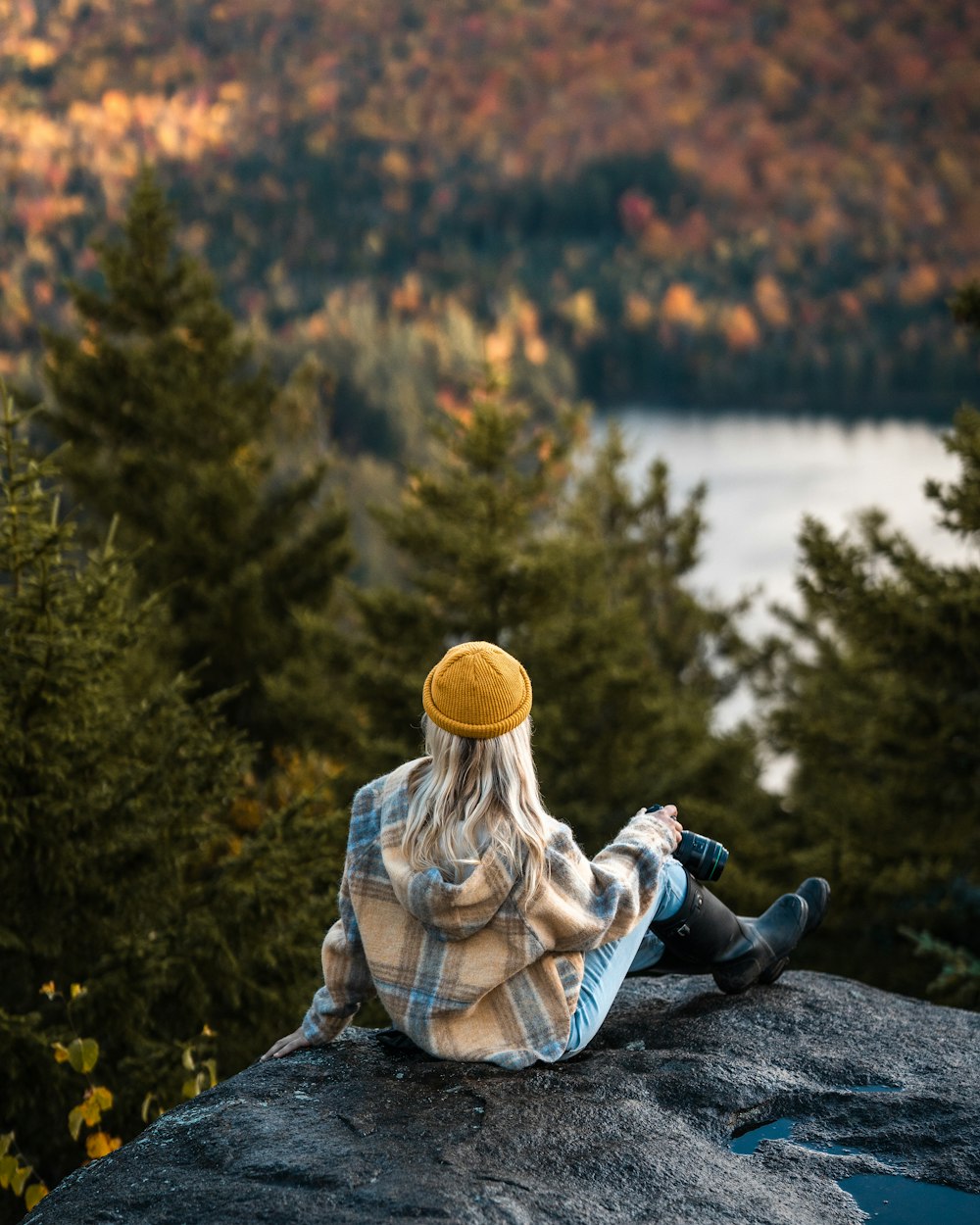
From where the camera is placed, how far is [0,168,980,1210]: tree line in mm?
4656

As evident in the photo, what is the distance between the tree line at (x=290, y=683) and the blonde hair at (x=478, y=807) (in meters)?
1.97

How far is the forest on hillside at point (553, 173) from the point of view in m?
67.0

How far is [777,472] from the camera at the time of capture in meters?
58.4

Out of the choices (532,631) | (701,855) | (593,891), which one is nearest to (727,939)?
(701,855)

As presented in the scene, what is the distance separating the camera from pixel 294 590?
13828 millimetres

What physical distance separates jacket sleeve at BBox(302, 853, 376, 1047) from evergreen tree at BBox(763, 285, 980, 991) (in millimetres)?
4722

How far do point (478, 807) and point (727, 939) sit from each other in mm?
1139

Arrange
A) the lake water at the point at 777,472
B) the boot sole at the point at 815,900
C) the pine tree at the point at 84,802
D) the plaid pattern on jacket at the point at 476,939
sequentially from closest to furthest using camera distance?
the plaid pattern on jacket at the point at 476,939 < the boot sole at the point at 815,900 < the pine tree at the point at 84,802 < the lake water at the point at 777,472

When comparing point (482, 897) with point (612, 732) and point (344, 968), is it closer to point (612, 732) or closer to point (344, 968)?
point (344, 968)

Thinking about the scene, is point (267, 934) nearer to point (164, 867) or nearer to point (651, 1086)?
point (164, 867)

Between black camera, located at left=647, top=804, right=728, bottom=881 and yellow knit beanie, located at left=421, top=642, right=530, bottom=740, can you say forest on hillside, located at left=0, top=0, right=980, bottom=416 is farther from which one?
yellow knit beanie, located at left=421, top=642, right=530, bottom=740

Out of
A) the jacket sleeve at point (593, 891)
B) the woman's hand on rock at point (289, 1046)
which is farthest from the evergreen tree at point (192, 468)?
the jacket sleeve at point (593, 891)

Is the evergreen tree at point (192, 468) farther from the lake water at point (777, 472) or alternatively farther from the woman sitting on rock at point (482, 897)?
the lake water at point (777, 472)

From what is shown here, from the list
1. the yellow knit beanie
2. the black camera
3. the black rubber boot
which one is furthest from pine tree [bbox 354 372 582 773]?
the yellow knit beanie
